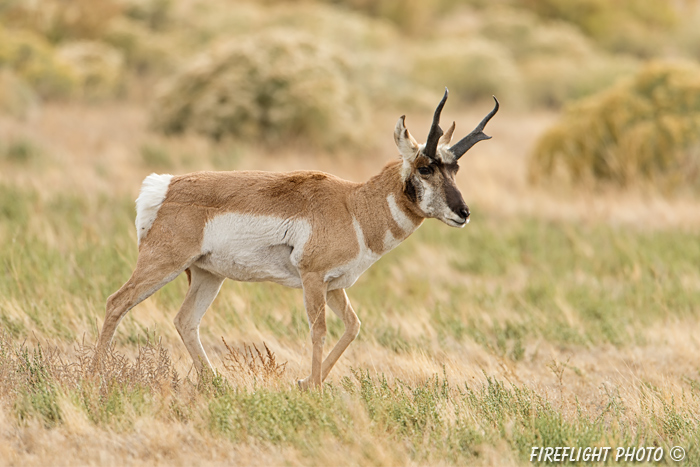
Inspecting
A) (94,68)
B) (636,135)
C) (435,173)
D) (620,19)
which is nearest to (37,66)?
(94,68)

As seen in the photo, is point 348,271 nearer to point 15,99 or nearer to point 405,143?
point 405,143

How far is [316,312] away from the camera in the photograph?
554 centimetres

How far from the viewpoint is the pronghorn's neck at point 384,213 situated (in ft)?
18.6

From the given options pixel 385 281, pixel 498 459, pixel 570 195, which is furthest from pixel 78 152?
pixel 498 459

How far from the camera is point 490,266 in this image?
11.0m

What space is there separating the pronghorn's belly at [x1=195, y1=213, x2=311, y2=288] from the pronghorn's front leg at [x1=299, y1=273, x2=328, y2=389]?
0.18 meters

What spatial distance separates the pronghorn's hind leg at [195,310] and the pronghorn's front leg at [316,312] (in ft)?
2.80

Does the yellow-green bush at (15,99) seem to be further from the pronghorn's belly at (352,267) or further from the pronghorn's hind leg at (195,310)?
the pronghorn's belly at (352,267)

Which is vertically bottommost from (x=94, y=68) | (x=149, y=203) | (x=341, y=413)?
(x=94, y=68)

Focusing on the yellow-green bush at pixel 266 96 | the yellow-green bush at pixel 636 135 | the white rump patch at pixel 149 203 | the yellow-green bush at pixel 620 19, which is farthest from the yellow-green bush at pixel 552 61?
the white rump patch at pixel 149 203

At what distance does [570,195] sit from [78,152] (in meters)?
9.40

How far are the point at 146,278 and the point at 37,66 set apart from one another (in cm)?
1902

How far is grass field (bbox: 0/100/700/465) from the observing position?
4.90 metres

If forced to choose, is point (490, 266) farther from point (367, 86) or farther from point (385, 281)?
point (367, 86)
